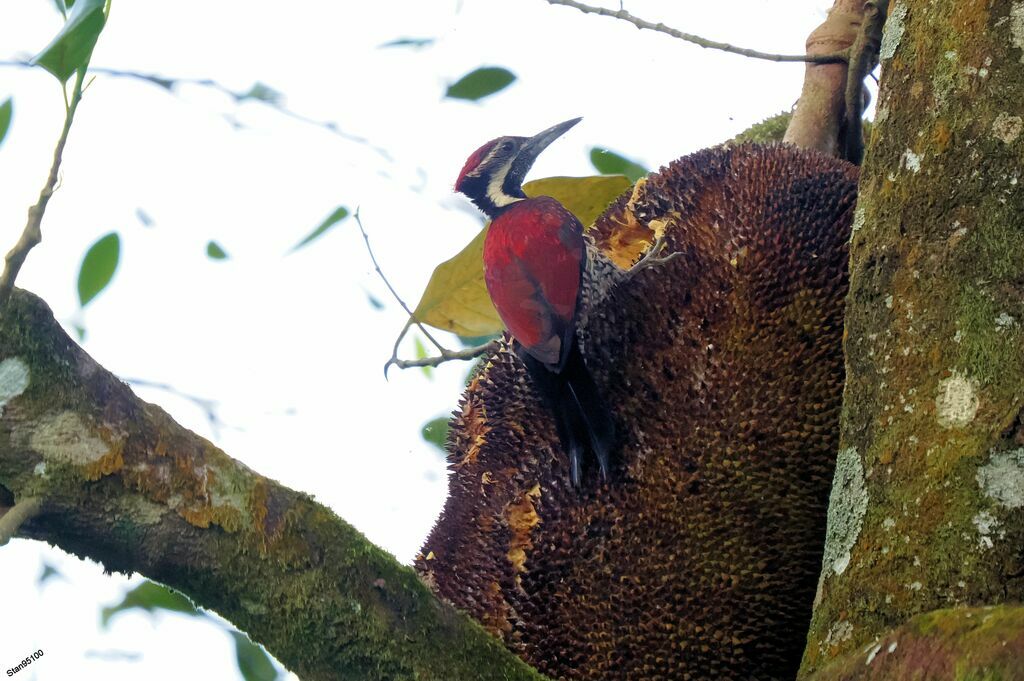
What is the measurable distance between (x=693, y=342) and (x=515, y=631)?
46 cm

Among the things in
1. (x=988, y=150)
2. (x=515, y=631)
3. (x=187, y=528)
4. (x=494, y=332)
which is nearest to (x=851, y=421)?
(x=988, y=150)

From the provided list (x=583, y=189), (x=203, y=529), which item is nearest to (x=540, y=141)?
(x=583, y=189)

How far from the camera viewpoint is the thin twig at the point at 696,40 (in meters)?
1.97

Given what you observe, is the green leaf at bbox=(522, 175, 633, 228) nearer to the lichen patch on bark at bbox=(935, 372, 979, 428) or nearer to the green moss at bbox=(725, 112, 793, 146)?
the green moss at bbox=(725, 112, 793, 146)

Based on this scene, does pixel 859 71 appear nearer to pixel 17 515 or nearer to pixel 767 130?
pixel 767 130

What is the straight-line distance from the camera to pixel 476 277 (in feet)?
6.39

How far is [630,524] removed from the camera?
1.51 meters

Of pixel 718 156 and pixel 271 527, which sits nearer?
pixel 271 527

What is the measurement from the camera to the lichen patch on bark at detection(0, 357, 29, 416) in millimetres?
1127

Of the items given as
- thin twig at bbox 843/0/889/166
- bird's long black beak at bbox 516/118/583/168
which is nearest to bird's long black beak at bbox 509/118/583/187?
bird's long black beak at bbox 516/118/583/168

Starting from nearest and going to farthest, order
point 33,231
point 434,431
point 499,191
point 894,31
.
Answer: point 33,231, point 894,31, point 499,191, point 434,431

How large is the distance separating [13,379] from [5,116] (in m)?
0.60

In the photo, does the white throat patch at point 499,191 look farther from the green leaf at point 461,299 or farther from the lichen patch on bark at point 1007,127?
the lichen patch on bark at point 1007,127

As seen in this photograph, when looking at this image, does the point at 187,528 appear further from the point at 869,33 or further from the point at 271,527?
the point at 869,33
